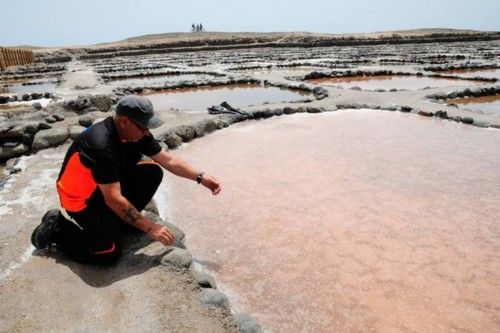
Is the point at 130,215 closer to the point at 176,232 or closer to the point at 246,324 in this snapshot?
the point at 176,232

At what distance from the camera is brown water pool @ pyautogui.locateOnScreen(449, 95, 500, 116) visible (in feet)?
31.1

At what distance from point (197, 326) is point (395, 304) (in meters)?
1.43

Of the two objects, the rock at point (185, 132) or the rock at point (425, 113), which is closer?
the rock at point (185, 132)

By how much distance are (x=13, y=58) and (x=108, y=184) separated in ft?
114

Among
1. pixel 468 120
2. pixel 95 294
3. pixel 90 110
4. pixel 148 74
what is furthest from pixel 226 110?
pixel 148 74

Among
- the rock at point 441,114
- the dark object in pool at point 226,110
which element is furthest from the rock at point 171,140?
Result: the rock at point 441,114

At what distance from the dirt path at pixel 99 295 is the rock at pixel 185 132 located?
13.6 ft

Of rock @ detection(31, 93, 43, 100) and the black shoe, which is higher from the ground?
the black shoe

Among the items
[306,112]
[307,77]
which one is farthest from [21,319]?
[307,77]

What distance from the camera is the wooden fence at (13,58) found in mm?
27852

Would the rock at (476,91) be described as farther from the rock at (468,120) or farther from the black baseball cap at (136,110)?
the black baseball cap at (136,110)

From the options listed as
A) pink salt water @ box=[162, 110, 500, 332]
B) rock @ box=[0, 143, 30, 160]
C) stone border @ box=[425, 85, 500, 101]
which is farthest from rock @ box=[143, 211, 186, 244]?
stone border @ box=[425, 85, 500, 101]

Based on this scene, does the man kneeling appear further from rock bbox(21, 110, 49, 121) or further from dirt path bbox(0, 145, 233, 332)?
rock bbox(21, 110, 49, 121)

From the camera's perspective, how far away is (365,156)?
6070 mm
